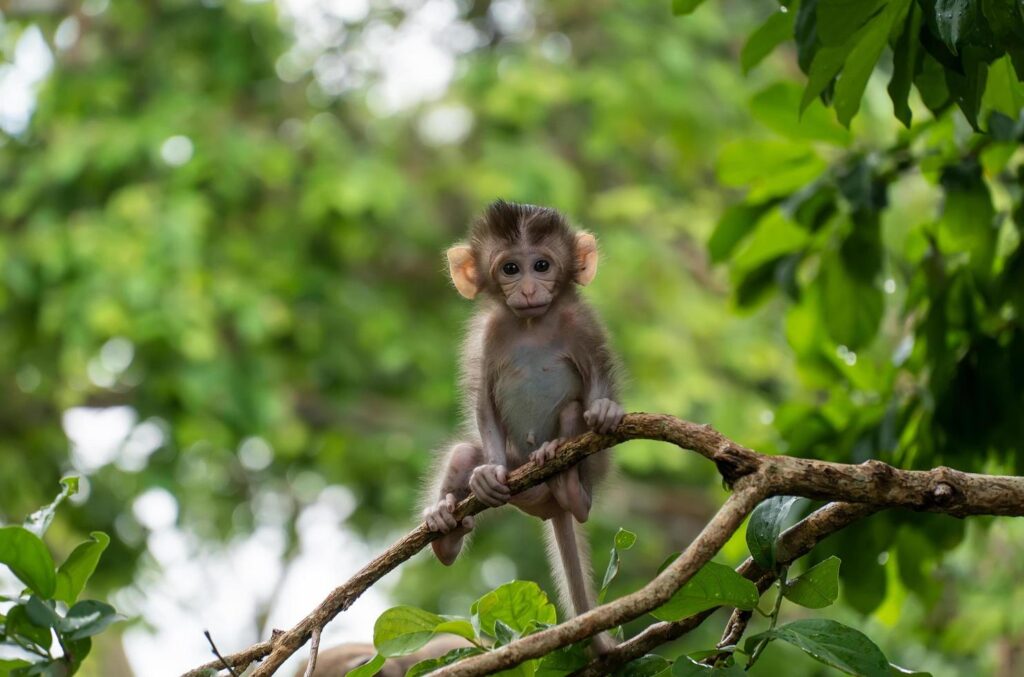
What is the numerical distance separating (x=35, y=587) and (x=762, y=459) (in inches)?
47.7

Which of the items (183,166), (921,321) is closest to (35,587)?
(921,321)

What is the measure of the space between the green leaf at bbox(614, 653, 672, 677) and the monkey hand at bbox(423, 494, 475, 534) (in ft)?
1.55

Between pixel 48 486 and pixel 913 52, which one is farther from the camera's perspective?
pixel 48 486

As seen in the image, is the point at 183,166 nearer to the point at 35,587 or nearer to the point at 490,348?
the point at 490,348

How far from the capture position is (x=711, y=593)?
2219mm

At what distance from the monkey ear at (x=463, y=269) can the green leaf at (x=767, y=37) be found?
36.0 inches

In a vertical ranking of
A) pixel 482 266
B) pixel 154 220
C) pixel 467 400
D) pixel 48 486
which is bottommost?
pixel 467 400

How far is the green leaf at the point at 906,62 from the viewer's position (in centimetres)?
250

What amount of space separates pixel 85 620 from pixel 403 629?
559 mm

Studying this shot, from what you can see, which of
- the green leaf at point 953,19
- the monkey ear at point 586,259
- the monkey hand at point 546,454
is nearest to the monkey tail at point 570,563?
the monkey hand at point 546,454

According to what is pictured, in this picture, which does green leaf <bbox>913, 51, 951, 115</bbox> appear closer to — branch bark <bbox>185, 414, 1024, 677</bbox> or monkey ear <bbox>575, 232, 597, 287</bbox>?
branch bark <bbox>185, 414, 1024, 677</bbox>

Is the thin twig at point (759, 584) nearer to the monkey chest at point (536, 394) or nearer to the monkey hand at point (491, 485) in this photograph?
the monkey hand at point (491, 485)

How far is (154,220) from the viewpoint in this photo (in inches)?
355

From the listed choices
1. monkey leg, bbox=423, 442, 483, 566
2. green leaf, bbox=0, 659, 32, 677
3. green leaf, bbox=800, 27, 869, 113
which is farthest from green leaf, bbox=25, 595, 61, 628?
green leaf, bbox=800, 27, 869, 113
